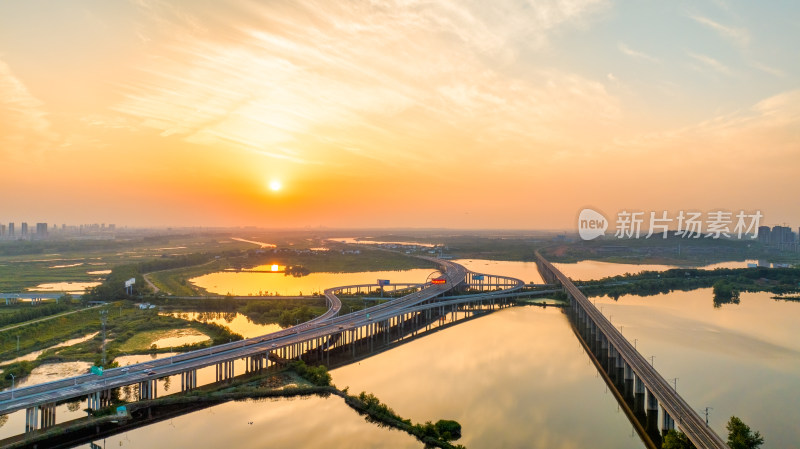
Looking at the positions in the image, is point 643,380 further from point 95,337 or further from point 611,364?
point 95,337

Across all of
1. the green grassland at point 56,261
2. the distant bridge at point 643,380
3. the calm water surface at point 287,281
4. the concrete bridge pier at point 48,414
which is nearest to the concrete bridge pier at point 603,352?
the distant bridge at point 643,380

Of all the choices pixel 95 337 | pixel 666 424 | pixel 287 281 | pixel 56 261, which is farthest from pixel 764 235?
pixel 56 261

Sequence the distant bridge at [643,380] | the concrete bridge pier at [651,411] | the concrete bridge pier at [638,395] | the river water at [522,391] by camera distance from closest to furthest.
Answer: the distant bridge at [643,380] → the river water at [522,391] → the concrete bridge pier at [651,411] → the concrete bridge pier at [638,395]

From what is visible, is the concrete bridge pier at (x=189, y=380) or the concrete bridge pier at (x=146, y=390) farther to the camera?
the concrete bridge pier at (x=189, y=380)

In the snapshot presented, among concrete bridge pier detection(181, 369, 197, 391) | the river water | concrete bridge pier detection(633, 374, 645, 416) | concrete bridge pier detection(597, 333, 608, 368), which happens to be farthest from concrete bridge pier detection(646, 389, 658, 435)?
concrete bridge pier detection(181, 369, 197, 391)

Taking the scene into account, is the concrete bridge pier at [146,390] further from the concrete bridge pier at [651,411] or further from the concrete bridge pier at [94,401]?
the concrete bridge pier at [651,411]

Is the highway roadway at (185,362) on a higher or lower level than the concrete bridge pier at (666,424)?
higher

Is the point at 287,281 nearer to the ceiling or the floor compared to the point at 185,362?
nearer to the floor

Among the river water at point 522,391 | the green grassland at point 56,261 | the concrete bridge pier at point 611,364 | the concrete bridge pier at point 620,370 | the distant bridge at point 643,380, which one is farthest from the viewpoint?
the green grassland at point 56,261
